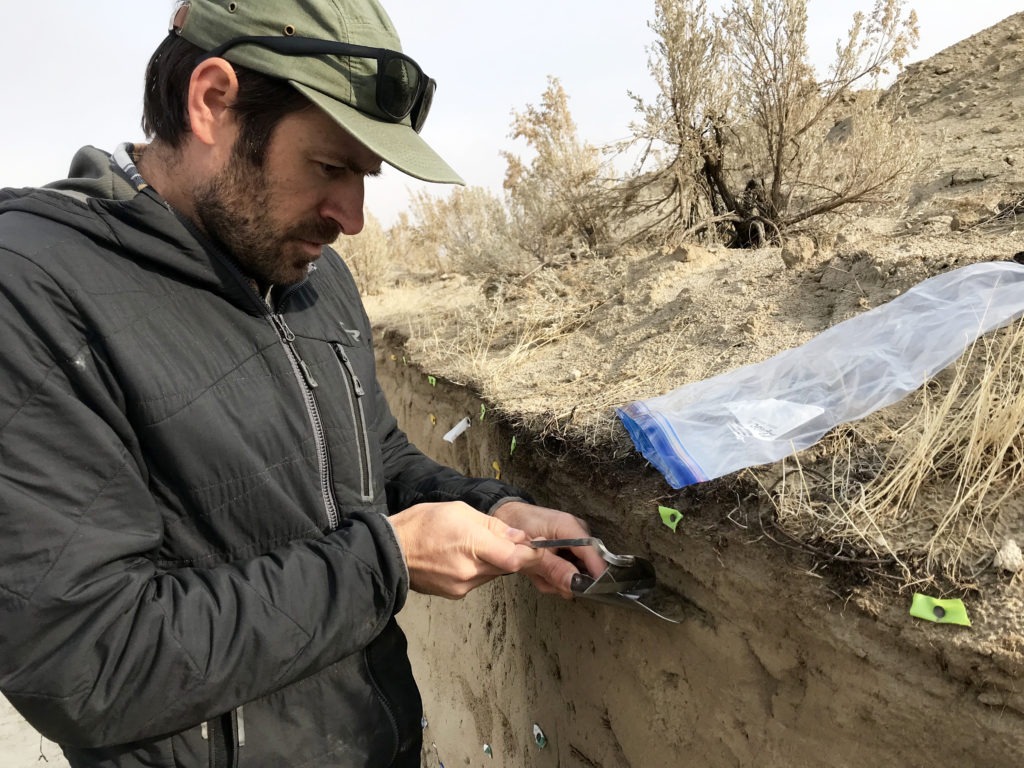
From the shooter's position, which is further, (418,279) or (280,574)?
(418,279)

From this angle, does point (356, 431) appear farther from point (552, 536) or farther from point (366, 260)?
point (366, 260)

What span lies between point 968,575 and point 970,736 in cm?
30

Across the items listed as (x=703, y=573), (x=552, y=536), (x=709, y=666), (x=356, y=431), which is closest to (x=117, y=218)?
(x=356, y=431)

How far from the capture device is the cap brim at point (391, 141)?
1326mm

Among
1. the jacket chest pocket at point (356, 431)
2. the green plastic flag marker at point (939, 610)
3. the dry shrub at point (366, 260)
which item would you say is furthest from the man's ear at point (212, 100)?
the dry shrub at point (366, 260)

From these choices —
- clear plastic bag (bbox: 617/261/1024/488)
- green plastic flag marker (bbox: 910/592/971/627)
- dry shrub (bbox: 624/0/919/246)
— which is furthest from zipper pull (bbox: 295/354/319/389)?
dry shrub (bbox: 624/0/919/246)

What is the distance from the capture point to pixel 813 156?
4055 mm

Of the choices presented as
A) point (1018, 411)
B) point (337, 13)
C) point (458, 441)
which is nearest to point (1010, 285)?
point (1018, 411)

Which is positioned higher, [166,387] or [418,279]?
[166,387]

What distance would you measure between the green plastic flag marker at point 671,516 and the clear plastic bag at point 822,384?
0.10m

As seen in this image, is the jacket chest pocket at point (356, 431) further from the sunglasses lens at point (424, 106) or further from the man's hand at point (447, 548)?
the sunglasses lens at point (424, 106)

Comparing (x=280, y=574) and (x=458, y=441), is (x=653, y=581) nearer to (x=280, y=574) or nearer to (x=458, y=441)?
(x=280, y=574)

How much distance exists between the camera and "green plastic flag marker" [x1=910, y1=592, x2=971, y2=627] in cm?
130

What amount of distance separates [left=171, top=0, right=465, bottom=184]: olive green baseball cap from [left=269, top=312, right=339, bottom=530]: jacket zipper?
0.46 m
